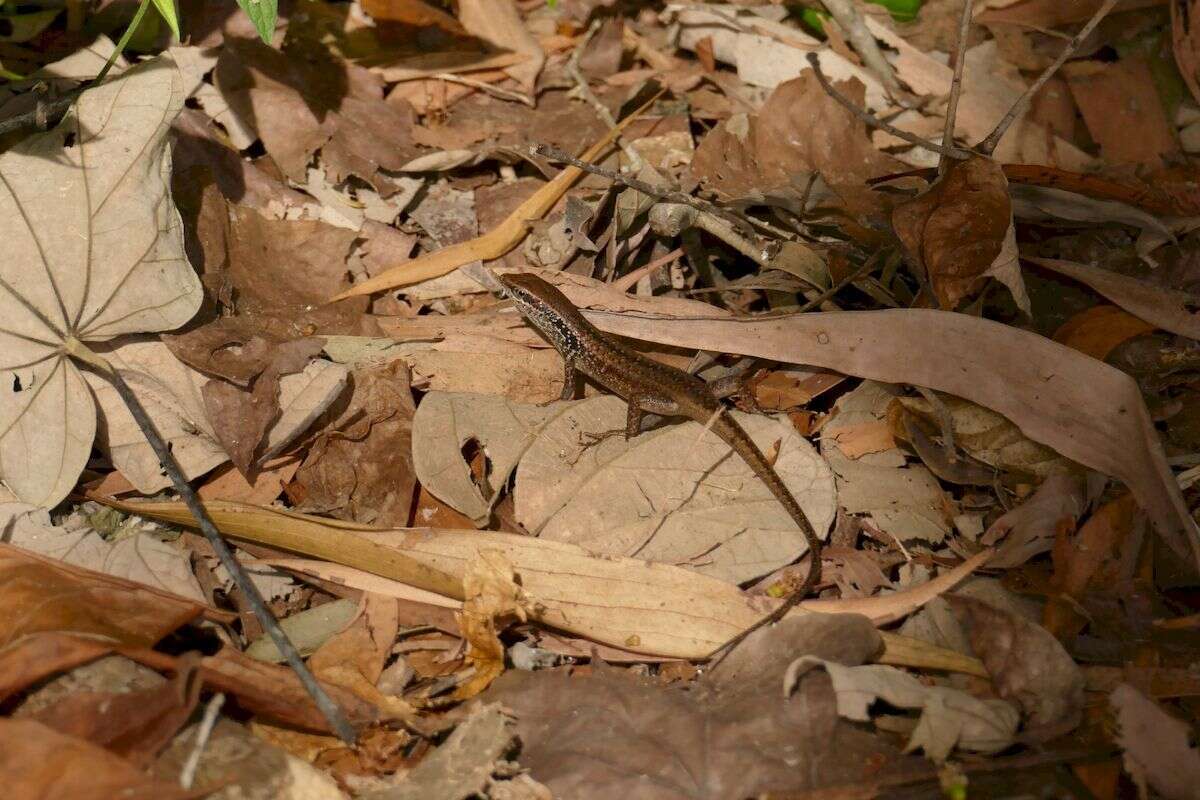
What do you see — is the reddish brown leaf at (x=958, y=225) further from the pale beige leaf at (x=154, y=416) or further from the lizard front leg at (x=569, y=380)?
the pale beige leaf at (x=154, y=416)

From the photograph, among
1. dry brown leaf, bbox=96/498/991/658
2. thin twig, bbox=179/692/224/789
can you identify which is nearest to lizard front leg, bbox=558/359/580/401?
dry brown leaf, bbox=96/498/991/658

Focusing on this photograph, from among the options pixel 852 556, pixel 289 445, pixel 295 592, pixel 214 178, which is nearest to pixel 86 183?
pixel 214 178

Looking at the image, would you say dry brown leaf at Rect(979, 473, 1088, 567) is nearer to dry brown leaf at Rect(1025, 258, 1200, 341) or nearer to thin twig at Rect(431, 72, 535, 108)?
dry brown leaf at Rect(1025, 258, 1200, 341)

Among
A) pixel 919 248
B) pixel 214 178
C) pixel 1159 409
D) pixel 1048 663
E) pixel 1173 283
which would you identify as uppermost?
pixel 214 178

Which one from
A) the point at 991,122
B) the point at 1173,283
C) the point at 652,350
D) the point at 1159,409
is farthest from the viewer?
the point at 991,122

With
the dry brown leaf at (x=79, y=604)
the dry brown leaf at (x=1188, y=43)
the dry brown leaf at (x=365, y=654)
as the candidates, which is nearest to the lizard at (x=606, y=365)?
the dry brown leaf at (x=365, y=654)

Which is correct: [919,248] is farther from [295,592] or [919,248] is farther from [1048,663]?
[295,592]

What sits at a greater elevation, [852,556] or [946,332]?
[946,332]
